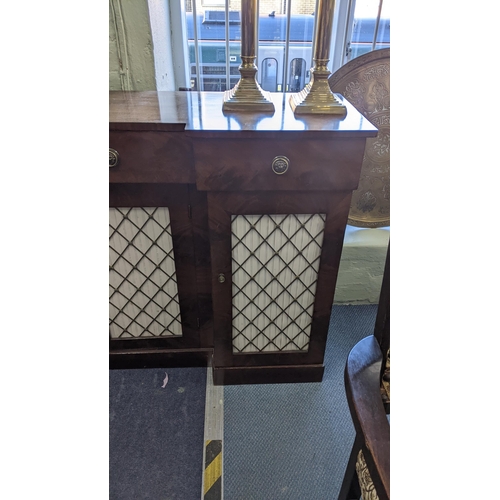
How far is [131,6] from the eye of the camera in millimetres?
1196

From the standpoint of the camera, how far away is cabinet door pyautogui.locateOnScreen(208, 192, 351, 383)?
1069 mm

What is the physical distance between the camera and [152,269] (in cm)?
124

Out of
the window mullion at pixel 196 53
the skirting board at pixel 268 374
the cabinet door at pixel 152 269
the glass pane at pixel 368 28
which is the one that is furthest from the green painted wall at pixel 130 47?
the skirting board at pixel 268 374

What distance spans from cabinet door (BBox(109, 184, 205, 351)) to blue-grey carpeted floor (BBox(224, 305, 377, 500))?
310mm

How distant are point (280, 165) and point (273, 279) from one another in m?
0.38

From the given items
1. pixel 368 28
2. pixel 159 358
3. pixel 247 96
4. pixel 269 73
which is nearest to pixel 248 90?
pixel 247 96

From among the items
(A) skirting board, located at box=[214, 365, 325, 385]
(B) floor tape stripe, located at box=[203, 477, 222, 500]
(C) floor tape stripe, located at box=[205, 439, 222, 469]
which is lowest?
(B) floor tape stripe, located at box=[203, 477, 222, 500]

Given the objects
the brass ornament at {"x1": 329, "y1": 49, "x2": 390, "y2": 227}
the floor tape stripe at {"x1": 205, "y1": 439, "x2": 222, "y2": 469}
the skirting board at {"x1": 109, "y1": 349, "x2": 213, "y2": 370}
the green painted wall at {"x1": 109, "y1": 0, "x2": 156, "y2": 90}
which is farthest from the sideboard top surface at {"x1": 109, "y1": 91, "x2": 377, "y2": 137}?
the floor tape stripe at {"x1": 205, "y1": 439, "x2": 222, "y2": 469}

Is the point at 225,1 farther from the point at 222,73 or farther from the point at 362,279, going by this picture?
the point at 362,279

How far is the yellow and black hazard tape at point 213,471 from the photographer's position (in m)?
1.10

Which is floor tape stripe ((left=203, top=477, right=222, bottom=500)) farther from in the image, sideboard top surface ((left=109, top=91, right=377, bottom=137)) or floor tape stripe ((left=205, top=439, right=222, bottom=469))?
sideboard top surface ((left=109, top=91, right=377, bottom=137))

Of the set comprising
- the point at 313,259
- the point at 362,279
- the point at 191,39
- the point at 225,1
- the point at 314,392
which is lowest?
the point at 314,392
